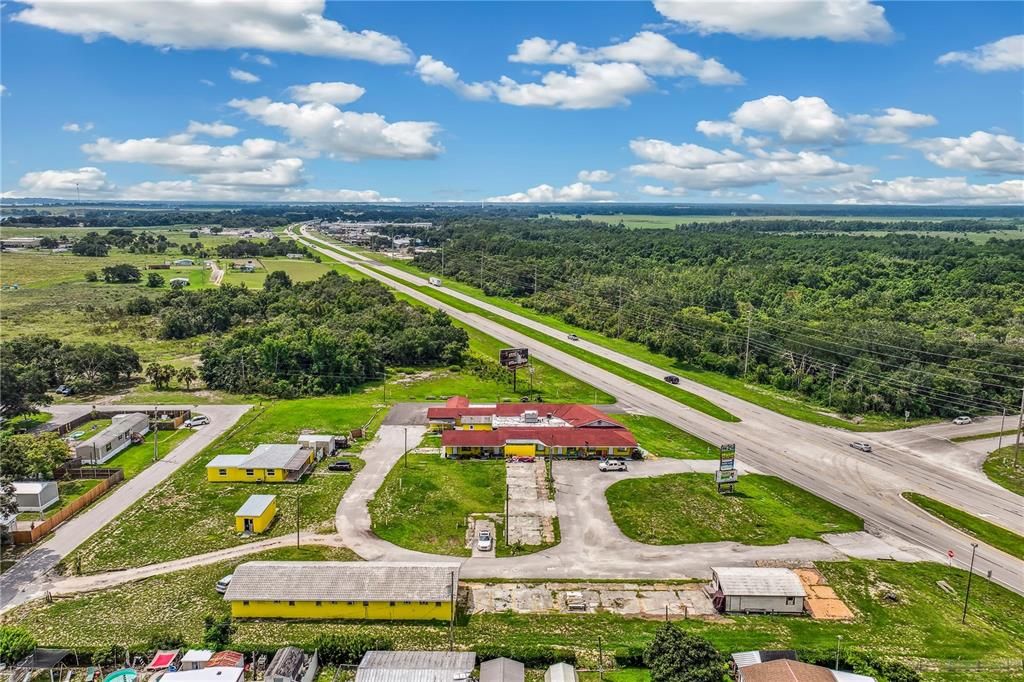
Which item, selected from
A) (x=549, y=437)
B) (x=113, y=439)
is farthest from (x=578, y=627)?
(x=113, y=439)

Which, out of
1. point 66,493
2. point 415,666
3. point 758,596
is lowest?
point 758,596

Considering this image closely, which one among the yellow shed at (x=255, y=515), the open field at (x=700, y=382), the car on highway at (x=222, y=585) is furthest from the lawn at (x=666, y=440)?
the car on highway at (x=222, y=585)

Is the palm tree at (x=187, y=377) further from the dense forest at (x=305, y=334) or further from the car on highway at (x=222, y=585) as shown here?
the car on highway at (x=222, y=585)

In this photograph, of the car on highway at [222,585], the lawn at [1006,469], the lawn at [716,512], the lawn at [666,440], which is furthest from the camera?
the lawn at [666,440]

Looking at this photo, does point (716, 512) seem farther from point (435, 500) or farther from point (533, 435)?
point (435, 500)

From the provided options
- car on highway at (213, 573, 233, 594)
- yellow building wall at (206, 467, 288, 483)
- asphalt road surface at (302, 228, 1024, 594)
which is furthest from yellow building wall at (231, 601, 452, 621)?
asphalt road surface at (302, 228, 1024, 594)

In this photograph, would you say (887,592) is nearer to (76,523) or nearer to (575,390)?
(575,390)

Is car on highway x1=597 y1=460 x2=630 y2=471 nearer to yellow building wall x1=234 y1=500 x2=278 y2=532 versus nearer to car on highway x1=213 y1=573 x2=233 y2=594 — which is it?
yellow building wall x1=234 y1=500 x2=278 y2=532
